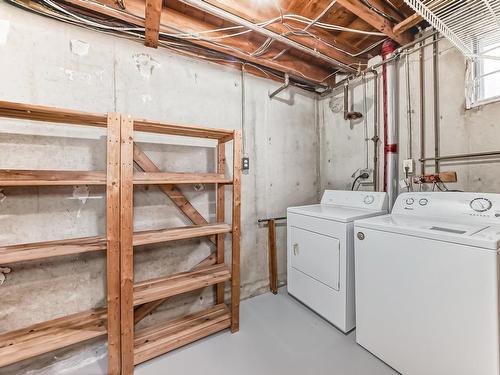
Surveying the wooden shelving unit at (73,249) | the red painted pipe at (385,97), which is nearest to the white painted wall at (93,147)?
the wooden shelving unit at (73,249)

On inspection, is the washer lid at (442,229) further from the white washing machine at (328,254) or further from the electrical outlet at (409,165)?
the electrical outlet at (409,165)

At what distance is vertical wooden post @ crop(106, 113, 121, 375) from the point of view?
4.31ft

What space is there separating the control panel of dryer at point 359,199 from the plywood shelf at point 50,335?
7.16 ft

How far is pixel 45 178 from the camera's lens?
48.0 inches

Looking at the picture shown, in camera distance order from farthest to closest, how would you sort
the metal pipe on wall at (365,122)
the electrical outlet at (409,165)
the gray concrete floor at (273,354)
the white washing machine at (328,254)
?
the metal pipe on wall at (365,122) → the electrical outlet at (409,165) → the white washing machine at (328,254) → the gray concrete floor at (273,354)

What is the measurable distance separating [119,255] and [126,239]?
0.10 m

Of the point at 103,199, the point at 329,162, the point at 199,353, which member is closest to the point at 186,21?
the point at 103,199

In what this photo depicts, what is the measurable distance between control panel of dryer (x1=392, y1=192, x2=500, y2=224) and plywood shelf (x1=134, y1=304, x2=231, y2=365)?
5.46 feet

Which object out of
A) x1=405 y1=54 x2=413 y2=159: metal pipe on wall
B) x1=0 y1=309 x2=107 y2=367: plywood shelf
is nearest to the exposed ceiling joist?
x1=405 y1=54 x2=413 y2=159: metal pipe on wall

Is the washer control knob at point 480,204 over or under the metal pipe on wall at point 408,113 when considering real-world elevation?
under

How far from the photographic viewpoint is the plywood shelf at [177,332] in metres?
1.51

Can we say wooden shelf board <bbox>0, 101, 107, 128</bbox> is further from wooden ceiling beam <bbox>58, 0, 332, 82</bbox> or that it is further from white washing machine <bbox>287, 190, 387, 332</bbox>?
white washing machine <bbox>287, 190, 387, 332</bbox>

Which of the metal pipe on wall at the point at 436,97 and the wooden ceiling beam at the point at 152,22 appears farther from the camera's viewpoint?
the metal pipe on wall at the point at 436,97

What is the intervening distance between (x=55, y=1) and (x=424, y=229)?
106 inches
